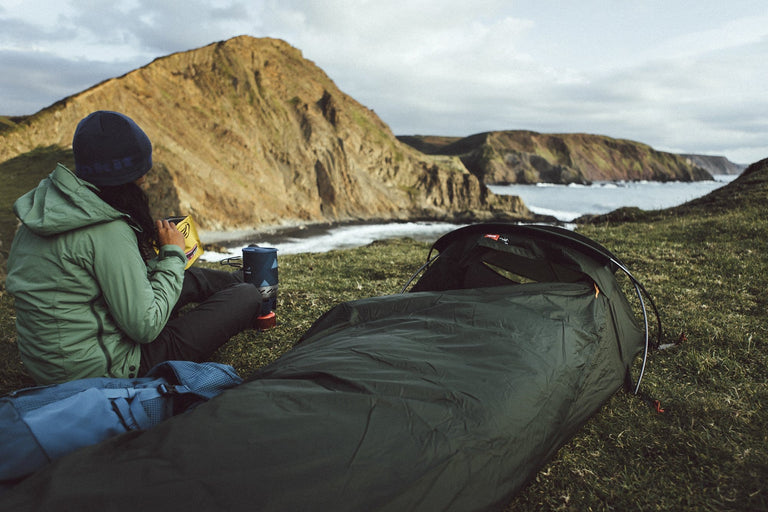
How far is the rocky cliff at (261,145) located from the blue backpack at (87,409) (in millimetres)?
26131

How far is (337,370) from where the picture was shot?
7.22ft

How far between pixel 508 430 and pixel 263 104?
4820 cm

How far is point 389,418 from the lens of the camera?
1.89 meters

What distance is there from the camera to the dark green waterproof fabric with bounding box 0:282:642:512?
1543 mm

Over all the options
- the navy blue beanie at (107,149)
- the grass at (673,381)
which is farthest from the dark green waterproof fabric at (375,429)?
the navy blue beanie at (107,149)

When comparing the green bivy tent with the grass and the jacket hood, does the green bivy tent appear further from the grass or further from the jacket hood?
the jacket hood

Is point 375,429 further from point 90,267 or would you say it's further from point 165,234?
point 165,234

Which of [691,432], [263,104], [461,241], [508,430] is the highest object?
[263,104]

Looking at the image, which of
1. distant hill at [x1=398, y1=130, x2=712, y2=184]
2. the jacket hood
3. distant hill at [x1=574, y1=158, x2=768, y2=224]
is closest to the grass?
the jacket hood

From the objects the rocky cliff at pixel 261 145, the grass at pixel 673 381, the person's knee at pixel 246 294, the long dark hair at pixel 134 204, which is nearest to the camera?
the grass at pixel 673 381

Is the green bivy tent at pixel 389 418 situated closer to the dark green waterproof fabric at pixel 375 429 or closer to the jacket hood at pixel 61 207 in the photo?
the dark green waterproof fabric at pixel 375 429

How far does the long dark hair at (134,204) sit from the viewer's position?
2.62 m

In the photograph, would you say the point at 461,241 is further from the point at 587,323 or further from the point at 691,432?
the point at 691,432

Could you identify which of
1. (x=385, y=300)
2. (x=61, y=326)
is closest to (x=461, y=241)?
(x=385, y=300)
